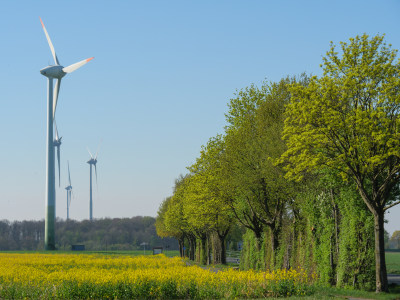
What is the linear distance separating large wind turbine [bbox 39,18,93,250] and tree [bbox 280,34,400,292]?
229 ft

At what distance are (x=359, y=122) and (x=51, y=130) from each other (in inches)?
3093

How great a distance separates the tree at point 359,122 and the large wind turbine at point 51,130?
229 ft

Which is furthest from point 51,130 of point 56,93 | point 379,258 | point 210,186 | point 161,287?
point 379,258

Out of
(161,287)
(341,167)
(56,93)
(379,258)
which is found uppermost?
(56,93)

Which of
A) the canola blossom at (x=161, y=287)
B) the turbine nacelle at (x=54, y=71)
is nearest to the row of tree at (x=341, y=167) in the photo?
the canola blossom at (x=161, y=287)

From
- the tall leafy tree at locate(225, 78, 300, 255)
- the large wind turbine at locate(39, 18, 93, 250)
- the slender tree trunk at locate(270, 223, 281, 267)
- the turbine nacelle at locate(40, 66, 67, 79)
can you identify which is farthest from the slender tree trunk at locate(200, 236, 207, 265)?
the turbine nacelle at locate(40, 66, 67, 79)

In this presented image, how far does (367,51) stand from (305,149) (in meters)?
5.83

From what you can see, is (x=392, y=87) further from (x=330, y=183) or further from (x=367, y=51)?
(x=330, y=183)

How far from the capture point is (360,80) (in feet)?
87.0

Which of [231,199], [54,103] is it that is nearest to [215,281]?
[231,199]

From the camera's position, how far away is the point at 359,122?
81.6ft

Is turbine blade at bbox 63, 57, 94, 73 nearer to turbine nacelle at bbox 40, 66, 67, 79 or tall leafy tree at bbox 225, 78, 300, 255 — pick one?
turbine nacelle at bbox 40, 66, 67, 79

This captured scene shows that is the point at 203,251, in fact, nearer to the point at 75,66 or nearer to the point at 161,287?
the point at 75,66

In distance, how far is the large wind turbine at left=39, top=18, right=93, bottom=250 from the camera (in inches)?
3748
